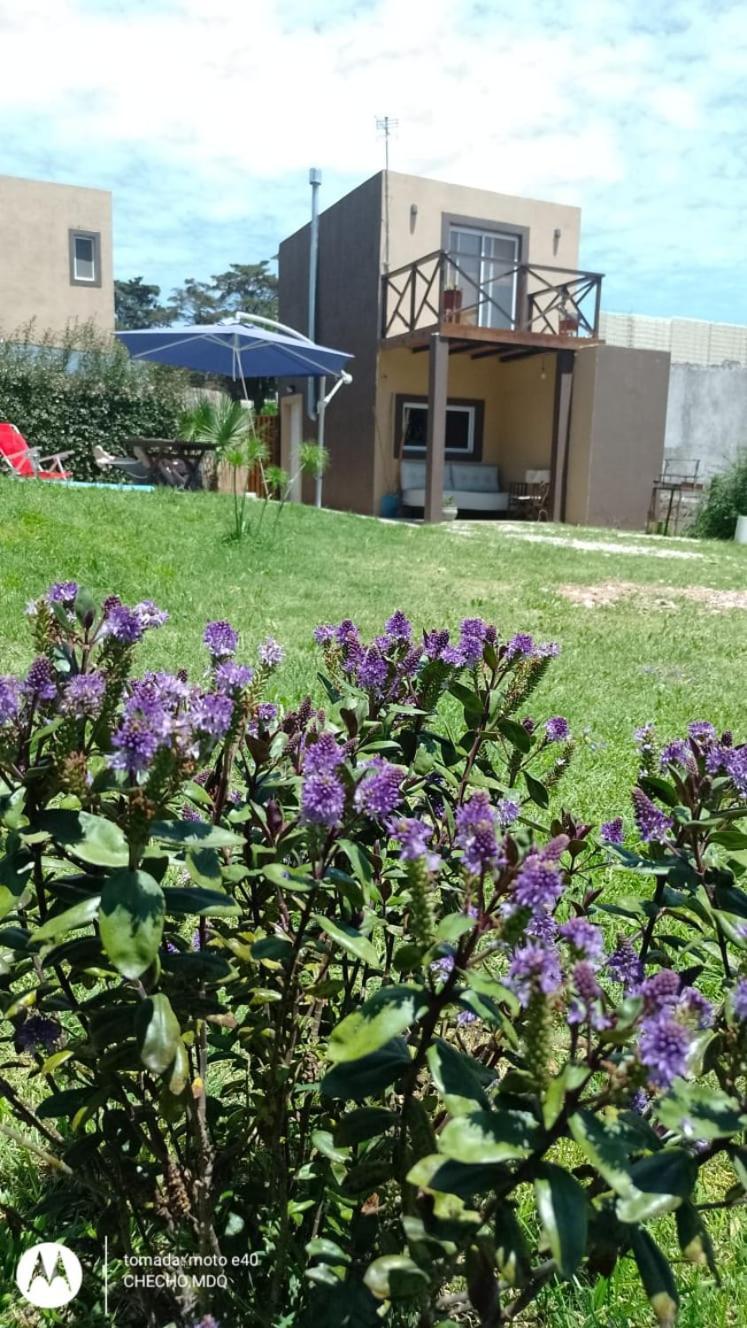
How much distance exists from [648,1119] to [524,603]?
264 inches

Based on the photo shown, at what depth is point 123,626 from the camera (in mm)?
1159

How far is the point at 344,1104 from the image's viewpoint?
4.65ft

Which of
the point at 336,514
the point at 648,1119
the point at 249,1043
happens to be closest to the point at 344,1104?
the point at 249,1043

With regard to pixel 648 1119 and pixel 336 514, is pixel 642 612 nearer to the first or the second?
pixel 336 514

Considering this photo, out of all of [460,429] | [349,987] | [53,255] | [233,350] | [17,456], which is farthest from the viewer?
[53,255]

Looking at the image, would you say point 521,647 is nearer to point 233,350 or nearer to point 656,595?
point 656,595

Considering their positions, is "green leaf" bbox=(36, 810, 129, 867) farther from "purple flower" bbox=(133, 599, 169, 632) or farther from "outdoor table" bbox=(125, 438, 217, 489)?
"outdoor table" bbox=(125, 438, 217, 489)

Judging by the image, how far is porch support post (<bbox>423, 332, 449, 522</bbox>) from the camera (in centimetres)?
1578

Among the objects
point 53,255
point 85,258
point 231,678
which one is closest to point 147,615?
point 231,678

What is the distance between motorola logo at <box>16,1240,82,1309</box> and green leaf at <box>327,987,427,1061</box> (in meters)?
0.67

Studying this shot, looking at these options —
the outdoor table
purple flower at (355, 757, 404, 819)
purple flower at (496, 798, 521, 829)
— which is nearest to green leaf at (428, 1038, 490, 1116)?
purple flower at (355, 757, 404, 819)

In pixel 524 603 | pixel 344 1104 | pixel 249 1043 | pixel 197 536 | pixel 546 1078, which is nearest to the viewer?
pixel 546 1078

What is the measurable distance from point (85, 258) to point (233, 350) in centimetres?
1290

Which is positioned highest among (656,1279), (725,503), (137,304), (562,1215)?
(137,304)
